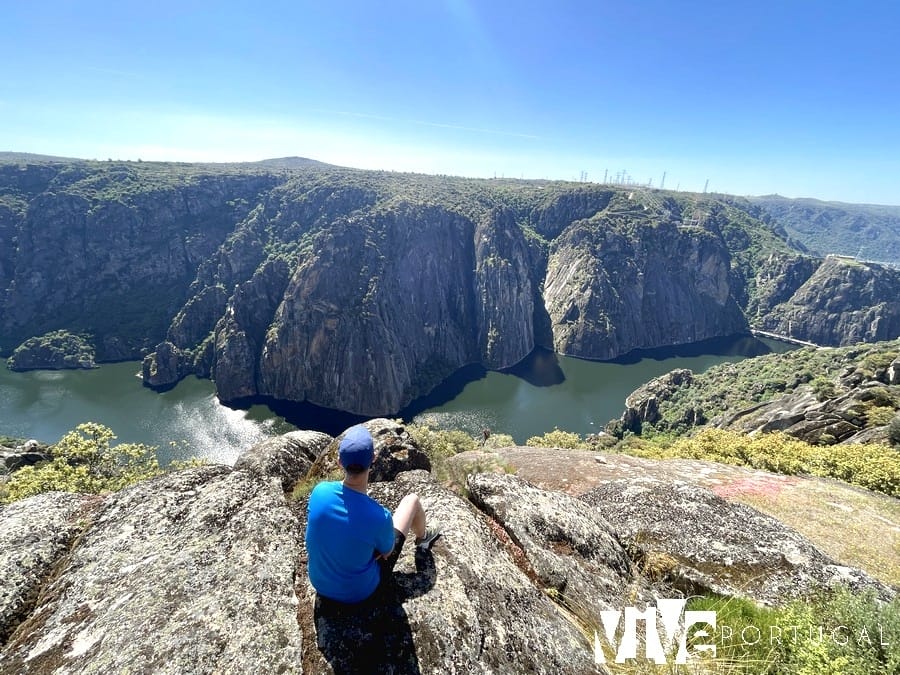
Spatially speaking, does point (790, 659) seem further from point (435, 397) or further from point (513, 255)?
point (513, 255)

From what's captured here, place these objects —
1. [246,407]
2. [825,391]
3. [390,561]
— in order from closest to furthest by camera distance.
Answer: [390,561], [825,391], [246,407]

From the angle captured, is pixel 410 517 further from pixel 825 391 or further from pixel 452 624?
pixel 825 391

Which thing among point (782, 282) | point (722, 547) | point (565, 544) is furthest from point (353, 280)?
point (782, 282)

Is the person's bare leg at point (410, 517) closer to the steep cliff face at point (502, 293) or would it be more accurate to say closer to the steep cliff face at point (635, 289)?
the steep cliff face at point (502, 293)

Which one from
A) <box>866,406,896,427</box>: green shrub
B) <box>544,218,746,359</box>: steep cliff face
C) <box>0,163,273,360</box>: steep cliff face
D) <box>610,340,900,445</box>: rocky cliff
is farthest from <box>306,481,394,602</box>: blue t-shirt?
<box>0,163,273,360</box>: steep cliff face

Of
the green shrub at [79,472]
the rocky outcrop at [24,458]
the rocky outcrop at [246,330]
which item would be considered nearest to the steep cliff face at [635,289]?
the rocky outcrop at [246,330]
